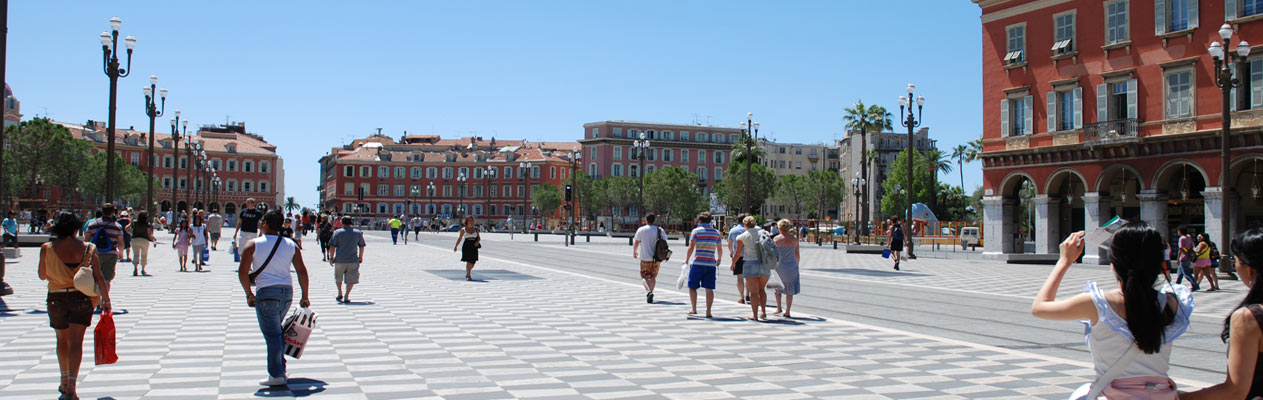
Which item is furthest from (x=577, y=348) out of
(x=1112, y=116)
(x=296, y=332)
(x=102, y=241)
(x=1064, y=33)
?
(x=1064, y=33)

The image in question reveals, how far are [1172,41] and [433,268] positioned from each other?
24.1m

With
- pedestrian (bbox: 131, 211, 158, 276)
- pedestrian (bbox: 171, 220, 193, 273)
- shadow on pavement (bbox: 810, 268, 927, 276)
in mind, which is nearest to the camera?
pedestrian (bbox: 131, 211, 158, 276)

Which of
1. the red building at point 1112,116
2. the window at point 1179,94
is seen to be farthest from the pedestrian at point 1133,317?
the window at point 1179,94

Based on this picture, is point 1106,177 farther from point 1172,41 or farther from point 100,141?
point 100,141

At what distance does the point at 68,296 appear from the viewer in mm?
7078

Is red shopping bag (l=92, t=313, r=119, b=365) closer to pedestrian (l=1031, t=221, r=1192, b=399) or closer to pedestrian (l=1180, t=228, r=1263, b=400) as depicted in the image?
pedestrian (l=1031, t=221, r=1192, b=399)

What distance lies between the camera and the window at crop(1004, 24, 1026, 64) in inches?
1448

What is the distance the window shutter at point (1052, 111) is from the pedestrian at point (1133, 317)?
1362 inches

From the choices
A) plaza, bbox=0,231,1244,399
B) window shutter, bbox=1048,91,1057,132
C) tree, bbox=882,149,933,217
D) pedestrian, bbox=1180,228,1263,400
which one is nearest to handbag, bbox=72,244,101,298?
plaza, bbox=0,231,1244,399

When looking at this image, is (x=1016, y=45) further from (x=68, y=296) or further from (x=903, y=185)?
(x=903, y=185)

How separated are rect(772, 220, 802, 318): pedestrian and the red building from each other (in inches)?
775

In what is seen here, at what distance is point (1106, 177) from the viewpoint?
111 feet

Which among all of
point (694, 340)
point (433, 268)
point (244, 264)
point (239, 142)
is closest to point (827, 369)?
point (694, 340)

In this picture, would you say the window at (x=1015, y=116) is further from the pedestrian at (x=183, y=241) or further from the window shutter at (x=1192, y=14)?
the pedestrian at (x=183, y=241)
